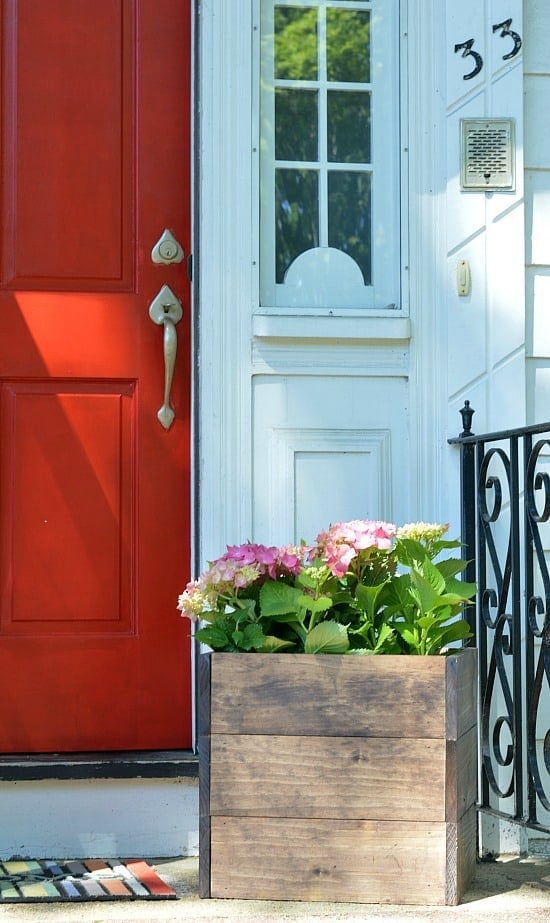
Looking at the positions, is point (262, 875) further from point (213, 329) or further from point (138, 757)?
point (213, 329)

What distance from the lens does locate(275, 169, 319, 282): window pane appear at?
2871mm

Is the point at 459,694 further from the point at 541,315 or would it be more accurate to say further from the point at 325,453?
the point at 541,315

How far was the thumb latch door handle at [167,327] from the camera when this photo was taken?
2779 mm

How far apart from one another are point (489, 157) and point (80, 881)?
6.35ft

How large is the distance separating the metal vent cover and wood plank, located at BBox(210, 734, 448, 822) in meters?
1.39

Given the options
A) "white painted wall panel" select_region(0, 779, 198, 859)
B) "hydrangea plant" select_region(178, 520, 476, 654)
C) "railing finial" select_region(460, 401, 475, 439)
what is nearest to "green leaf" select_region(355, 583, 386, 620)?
"hydrangea plant" select_region(178, 520, 476, 654)

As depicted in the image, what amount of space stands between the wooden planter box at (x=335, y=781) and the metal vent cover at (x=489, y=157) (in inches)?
48.8

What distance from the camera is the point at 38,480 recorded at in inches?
109

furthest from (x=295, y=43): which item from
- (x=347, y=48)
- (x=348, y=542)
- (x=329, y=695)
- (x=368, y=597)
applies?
(x=329, y=695)

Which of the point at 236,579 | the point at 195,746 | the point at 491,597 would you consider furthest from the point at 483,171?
the point at 195,746

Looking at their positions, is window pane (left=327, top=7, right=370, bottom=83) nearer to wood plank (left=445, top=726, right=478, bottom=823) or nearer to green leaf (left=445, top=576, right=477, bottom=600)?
green leaf (left=445, top=576, right=477, bottom=600)

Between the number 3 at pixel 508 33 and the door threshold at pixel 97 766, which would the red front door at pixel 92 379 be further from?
the number 3 at pixel 508 33

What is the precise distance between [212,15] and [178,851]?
6.60 ft

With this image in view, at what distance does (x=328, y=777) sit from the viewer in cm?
222
